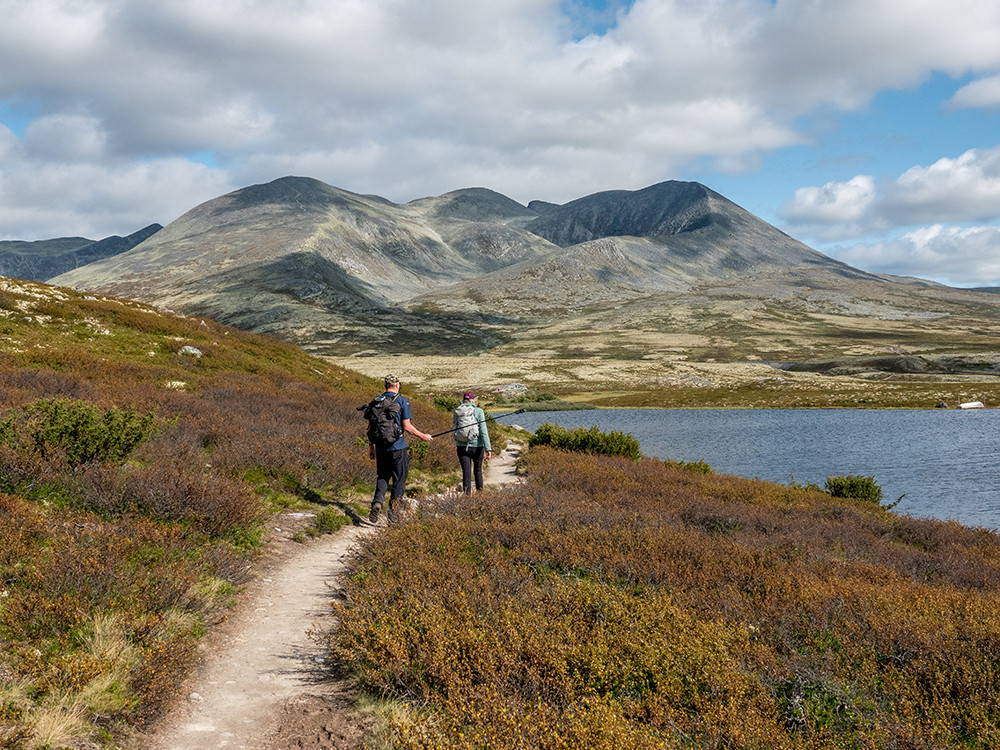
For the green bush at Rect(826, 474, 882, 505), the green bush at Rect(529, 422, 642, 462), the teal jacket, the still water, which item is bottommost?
the still water

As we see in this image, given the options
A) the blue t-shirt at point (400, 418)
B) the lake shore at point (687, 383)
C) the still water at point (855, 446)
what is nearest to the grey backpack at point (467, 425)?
the blue t-shirt at point (400, 418)

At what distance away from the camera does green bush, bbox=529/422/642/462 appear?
23891 millimetres

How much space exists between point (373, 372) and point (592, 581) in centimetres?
10898

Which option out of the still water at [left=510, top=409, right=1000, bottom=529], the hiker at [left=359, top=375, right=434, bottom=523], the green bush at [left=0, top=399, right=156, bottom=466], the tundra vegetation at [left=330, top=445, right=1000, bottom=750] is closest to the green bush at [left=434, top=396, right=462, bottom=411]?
the still water at [left=510, top=409, right=1000, bottom=529]

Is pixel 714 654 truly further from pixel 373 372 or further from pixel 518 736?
pixel 373 372


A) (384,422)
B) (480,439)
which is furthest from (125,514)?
(480,439)

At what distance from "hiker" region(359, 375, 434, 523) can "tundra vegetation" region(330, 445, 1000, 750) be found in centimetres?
263

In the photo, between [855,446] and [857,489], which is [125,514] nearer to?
[857,489]

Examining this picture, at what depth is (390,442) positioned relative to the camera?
39.7 feet

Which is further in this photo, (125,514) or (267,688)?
(125,514)

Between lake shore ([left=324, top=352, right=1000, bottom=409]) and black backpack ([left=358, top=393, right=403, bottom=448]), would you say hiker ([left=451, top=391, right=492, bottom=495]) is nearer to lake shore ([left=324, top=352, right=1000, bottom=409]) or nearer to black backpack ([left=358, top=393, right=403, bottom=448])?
black backpack ([left=358, top=393, right=403, bottom=448])

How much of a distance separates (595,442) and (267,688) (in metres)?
19.7

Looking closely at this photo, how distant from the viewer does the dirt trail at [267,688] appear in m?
4.80

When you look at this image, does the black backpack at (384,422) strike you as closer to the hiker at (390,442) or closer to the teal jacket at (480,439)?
the hiker at (390,442)
